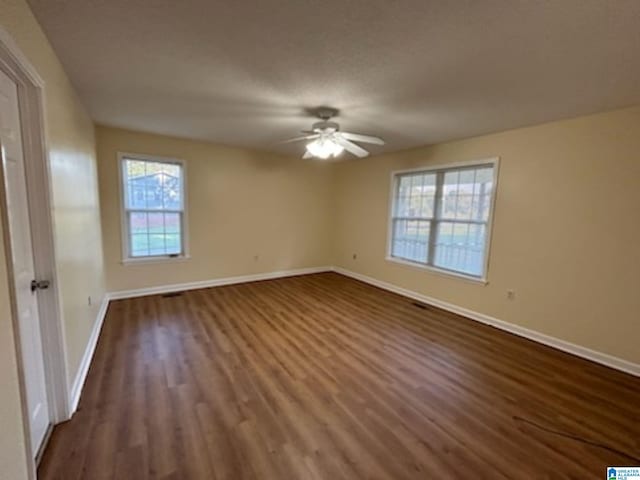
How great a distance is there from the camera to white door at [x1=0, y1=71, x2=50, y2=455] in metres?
1.48

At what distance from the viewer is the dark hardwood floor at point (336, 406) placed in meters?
1.69

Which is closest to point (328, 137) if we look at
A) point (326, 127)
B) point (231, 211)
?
point (326, 127)

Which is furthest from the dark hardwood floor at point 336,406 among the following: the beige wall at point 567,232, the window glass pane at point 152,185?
the window glass pane at point 152,185

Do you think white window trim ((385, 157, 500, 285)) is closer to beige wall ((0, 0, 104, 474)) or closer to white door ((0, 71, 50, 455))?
beige wall ((0, 0, 104, 474))

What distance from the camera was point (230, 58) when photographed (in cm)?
200

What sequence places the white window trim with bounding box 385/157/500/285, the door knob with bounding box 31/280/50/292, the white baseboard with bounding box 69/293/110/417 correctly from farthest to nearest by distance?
the white window trim with bounding box 385/157/500/285
the white baseboard with bounding box 69/293/110/417
the door knob with bounding box 31/280/50/292

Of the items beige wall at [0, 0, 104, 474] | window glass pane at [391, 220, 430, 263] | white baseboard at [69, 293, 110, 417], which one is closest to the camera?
beige wall at [0, 0, 104, 474]

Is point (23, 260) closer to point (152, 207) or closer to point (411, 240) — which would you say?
point (152, 207)

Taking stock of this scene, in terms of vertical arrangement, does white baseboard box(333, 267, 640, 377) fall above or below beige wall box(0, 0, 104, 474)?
below

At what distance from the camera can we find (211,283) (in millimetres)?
5098

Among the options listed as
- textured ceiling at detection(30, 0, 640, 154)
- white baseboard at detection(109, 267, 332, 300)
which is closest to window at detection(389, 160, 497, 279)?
textured ceiling at detection(30, 0, 640, 154)

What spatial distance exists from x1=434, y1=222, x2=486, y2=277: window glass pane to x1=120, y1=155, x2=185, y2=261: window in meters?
3.98

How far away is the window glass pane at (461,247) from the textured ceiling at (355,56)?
1416 millimetres

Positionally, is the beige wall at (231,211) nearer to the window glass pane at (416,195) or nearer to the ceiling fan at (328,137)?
the window glass pane at (416,195)
